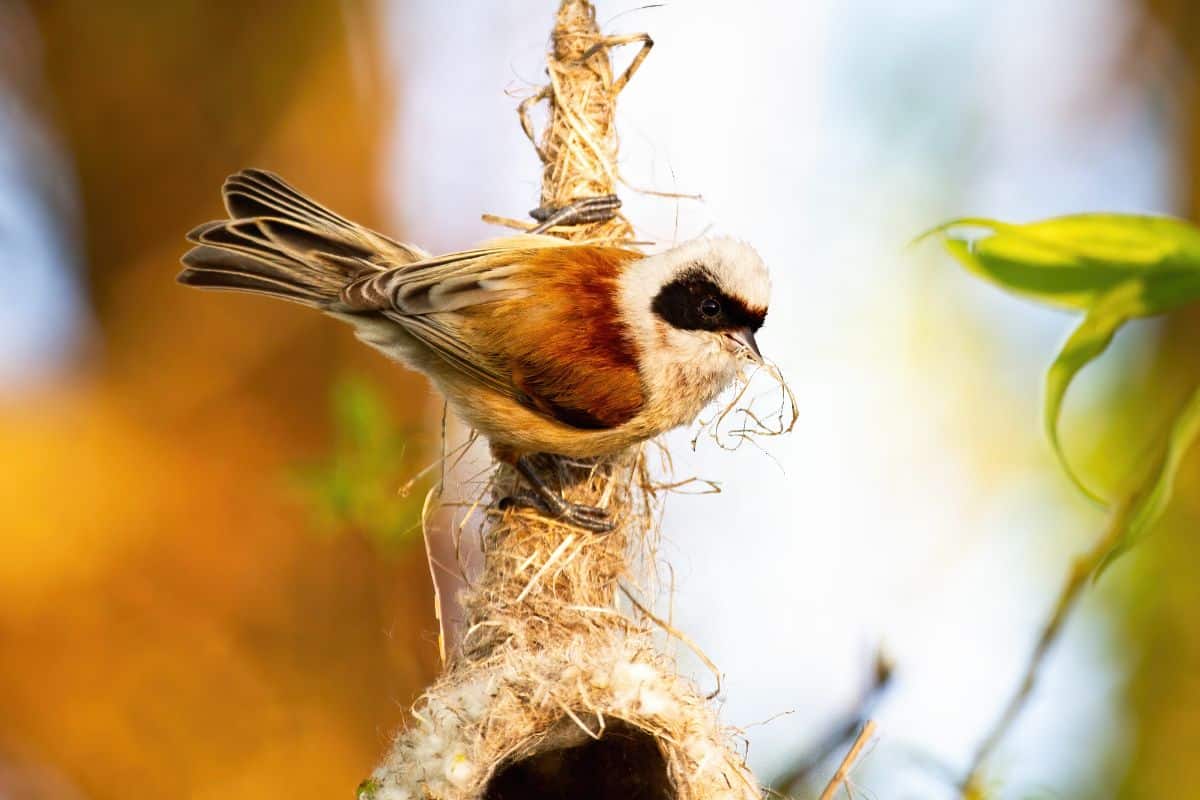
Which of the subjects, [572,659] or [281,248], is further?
[281,248]

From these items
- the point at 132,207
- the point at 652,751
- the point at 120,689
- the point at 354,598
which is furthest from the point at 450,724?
the point at 132,207

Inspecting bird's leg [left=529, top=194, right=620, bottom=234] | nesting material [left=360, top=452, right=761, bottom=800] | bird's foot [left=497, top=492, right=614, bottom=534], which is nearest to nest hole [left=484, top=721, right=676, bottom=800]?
nesting material [left=360, top=452, right=761, bottom=800]

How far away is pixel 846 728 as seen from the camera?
0.86 meters

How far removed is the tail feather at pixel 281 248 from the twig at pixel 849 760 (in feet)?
4.24

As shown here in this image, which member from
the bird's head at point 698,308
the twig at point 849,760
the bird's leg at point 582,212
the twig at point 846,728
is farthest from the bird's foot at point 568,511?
the twig at point 846,728

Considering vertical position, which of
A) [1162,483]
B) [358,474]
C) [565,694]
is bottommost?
[565,694]

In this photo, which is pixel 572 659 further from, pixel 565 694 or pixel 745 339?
pixel 745 339

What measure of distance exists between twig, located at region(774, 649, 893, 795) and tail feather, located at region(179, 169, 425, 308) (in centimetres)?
139

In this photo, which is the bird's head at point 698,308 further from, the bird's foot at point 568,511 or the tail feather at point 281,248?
the tail feather at point 281,248

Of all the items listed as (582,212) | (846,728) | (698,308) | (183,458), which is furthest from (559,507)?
(183,458)

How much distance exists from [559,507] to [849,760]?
79 cm

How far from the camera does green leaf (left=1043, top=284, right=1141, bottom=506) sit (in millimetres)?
497

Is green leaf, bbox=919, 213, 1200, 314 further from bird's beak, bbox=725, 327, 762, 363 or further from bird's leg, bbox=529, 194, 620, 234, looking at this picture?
bird's leg, bbox=529, 194, 620, 234

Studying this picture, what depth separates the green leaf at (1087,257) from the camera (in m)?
0.48
